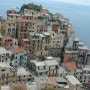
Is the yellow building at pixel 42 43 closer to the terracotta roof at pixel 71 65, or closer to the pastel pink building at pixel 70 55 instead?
the pastel pink building at pixel 70 55

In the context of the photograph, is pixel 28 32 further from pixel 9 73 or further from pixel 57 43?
pixel 9 73

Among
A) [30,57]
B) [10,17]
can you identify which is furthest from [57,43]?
[10,17]

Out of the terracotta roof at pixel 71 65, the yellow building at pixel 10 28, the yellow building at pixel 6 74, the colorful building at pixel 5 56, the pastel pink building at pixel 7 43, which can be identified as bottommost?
the terracotta roof at pixel 71 65

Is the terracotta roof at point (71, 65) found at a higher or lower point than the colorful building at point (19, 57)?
lower

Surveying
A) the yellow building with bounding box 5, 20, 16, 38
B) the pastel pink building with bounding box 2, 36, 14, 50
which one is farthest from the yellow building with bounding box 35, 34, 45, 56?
the pastel pink building with bounding box 2, 36, 14, 50

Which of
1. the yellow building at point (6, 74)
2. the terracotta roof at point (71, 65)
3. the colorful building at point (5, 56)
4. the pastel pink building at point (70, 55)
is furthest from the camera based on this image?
the pastel pink building at point (70, 55)

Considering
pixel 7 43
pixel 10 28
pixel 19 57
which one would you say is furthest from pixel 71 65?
pixel 10 28

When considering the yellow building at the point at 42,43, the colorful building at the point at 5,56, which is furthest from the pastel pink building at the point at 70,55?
the colorful building at the point at 5,56

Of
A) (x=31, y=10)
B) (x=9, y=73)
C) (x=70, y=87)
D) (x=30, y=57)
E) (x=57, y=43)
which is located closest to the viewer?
(x=9, y=73)
